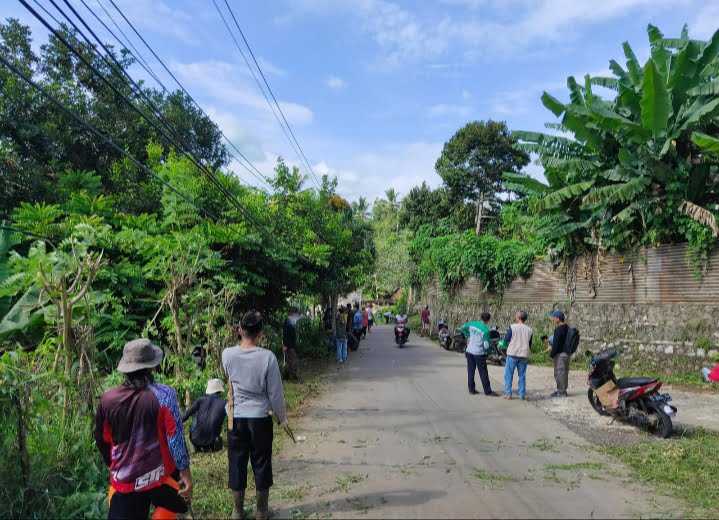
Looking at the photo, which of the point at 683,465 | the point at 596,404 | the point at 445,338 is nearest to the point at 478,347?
the point at 596,404

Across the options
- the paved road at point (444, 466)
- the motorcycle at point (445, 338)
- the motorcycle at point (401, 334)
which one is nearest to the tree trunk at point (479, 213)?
the motorcycle at point (445, 338)

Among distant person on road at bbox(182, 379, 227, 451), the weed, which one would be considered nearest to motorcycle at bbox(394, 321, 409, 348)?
distant person on road at bbox(182, 379, 227, 451)

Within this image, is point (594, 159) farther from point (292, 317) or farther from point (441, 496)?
point (441, 496)

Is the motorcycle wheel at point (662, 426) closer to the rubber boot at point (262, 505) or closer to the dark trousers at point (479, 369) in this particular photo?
the dark trousers at point (479, 369)

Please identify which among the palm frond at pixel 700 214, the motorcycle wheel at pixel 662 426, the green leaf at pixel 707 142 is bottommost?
the motorcycle wheel at pixel 662 426

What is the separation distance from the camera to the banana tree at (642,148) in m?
13.5

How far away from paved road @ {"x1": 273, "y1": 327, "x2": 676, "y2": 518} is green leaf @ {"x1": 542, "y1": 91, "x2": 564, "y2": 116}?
27.1 ft

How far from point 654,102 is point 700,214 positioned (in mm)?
2755

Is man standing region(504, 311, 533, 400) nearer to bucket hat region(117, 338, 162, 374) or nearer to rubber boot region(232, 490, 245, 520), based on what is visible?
rubber boot region(232, 490, 245, 520)

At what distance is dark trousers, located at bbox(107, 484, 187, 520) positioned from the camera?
11.7 ft

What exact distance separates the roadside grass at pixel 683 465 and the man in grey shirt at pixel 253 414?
3672 mm

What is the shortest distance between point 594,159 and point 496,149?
2051cm

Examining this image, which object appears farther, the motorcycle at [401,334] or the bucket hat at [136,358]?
the motorcycle at [401,334]

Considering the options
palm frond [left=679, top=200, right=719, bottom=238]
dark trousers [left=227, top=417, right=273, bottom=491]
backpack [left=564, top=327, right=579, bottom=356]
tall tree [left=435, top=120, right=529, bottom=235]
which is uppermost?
tall tree [left=435, top=120, right=529, bottom=235]
